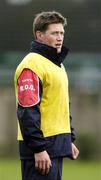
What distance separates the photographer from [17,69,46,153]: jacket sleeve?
18.2ft

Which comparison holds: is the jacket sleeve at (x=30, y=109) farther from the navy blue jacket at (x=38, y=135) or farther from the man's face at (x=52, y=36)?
the man's face at (x=52, y=36)

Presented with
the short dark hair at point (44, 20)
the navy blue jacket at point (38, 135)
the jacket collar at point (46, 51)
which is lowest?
the navy blue jacket at point (38, 135)

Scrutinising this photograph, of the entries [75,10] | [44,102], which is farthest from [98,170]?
[44,102]

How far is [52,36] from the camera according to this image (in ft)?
18.9

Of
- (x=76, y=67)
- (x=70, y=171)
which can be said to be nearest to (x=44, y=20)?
(x=70, y=171)

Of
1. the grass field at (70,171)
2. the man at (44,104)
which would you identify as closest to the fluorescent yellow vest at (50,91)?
the man at (44,104)

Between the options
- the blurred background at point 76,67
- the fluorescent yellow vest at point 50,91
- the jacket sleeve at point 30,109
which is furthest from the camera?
the blurred background at point 76,67

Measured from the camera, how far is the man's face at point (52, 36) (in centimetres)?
576

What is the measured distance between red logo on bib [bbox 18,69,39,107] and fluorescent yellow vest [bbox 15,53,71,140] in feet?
0.12

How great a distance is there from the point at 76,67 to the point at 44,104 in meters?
10.8

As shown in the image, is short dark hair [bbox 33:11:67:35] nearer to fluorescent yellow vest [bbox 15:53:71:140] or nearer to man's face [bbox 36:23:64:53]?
man's face [bbox 36:23:64:53]

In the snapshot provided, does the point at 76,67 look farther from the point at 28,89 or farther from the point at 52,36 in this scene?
the point at 28,89

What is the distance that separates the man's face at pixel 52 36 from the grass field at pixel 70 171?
5947 mm

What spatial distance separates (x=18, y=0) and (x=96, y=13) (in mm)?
1531
